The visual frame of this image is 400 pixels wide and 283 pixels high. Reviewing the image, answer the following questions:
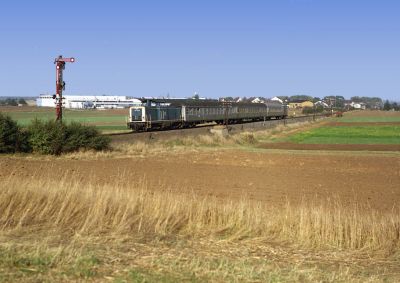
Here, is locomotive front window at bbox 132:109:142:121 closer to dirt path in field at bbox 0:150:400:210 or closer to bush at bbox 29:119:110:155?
dirt path in field at bbox 0:150:400:210

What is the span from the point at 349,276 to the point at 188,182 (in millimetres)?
15368

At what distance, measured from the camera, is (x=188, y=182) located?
21.6 metres

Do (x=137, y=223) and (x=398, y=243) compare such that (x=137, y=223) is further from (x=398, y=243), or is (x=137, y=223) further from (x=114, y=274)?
(x=398, y=243)

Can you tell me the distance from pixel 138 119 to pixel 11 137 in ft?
94.7

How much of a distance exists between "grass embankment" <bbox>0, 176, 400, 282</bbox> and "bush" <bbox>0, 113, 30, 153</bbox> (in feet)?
64.1

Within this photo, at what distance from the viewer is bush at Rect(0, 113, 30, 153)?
1151 inches

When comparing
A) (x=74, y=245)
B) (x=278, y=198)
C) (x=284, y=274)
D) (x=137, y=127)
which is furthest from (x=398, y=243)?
(x=137, y=127)

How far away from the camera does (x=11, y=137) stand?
29688 mm

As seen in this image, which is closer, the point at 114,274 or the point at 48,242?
the point at 114,274

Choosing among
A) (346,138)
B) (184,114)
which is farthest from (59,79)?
(346,138)

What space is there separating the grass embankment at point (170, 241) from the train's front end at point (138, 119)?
47095mm

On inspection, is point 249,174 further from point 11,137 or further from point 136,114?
point 136,114

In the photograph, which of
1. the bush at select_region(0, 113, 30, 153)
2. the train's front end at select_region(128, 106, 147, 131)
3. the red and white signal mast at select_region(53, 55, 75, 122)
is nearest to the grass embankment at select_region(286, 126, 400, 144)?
the train's front end at select_region(128, 106, 147, 131)

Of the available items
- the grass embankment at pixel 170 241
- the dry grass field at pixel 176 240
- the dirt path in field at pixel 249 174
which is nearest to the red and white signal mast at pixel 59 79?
the dirt path in field at pixel 249 174
